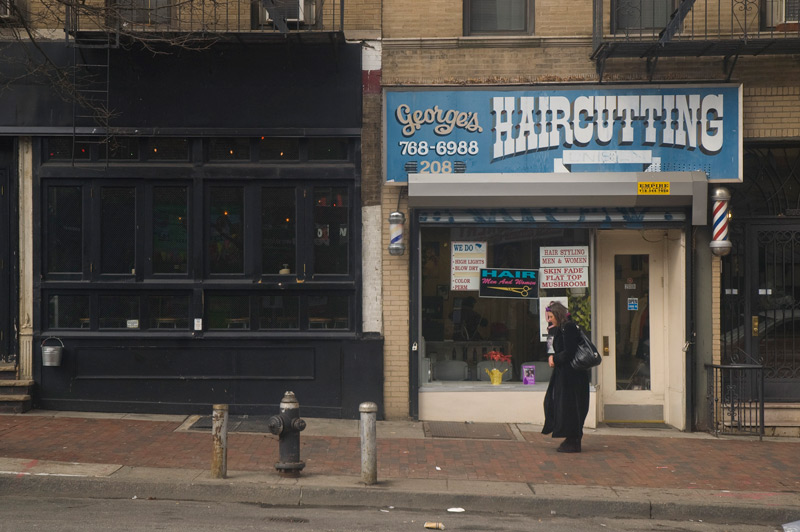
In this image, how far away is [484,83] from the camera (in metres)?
11.5

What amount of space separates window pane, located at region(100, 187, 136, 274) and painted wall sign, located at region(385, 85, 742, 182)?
360cm

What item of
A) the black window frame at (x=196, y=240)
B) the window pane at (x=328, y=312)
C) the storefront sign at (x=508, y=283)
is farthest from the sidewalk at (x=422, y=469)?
the storefront sign at (x=508, y=283)

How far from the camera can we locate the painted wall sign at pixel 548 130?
1141cm

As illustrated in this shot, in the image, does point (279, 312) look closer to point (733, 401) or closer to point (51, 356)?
point (51, 356)

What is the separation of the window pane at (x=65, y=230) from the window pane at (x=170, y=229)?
3.41 feet

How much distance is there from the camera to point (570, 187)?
11.1 metres

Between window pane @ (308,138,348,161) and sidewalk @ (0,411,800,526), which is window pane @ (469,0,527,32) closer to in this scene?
window pane @ (308,138,348,161)

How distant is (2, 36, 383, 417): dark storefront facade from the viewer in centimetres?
1144

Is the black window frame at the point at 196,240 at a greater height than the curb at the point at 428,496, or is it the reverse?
the black window frame at the point at 196,240

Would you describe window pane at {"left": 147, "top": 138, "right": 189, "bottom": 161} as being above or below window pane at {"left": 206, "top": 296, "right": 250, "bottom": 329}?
above

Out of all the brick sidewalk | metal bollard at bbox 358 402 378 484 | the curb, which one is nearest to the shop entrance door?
the brick sidewalk

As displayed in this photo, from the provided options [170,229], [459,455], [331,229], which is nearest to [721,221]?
[459,455]

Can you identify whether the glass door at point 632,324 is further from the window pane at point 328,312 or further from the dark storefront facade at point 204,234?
the window pane at point 328,312

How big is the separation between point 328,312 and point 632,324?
4334mm
